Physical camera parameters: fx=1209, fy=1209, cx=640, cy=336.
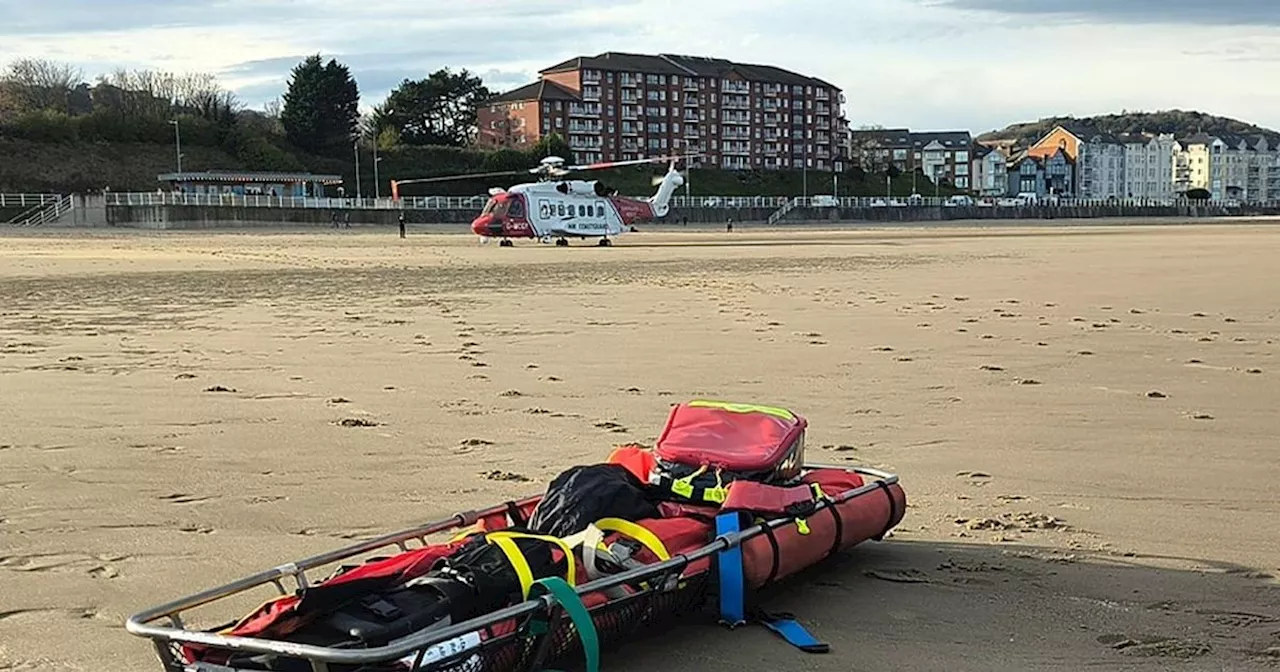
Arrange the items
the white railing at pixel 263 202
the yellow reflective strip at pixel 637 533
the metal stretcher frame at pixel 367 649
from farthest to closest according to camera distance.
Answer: the white railing at pixel 263 202
the yellow reflective strip at pixel 637 533
the metal stretcher frame at pixel 367 649

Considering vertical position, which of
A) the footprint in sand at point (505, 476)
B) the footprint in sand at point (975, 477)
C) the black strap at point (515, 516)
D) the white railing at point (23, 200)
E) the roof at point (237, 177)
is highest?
the roof at point (237, 177)

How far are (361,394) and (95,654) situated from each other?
5.92m

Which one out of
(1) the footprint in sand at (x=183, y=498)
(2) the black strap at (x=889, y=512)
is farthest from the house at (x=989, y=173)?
(1) the footprint in sand at (x=183, y=498)

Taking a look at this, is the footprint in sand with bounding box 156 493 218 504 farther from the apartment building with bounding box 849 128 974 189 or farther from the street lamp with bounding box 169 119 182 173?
the apartment building with bounding box 849 128 974 189

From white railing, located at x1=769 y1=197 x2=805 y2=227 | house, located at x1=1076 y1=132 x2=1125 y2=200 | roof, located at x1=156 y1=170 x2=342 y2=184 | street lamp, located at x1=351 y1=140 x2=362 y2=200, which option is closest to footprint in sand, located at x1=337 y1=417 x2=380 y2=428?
roof, located at x1=156 y1=170 x2=342 y2=184

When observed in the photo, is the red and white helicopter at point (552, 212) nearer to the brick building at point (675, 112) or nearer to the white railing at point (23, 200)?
the white railing at point (23, 200)

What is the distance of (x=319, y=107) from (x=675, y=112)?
49.1 metres

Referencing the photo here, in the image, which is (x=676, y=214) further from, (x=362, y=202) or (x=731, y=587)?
(x=731, y=587)

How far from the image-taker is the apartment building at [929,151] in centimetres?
18194

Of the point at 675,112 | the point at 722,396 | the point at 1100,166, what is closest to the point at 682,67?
the point at 675,112

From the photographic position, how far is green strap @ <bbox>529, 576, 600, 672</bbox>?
13.1 feet

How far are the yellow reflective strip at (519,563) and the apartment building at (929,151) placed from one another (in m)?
179

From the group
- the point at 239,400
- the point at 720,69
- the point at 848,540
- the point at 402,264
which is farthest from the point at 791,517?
the point at 720,69

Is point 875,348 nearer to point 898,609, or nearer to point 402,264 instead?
point 898,609
